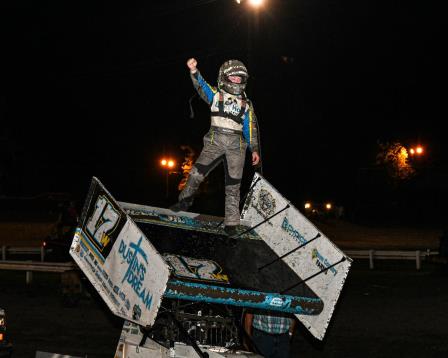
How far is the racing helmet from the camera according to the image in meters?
8.45

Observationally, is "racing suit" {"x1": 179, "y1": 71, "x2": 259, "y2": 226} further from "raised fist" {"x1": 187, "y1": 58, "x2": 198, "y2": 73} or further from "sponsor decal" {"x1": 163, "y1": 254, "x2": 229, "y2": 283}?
"sponsor decal" {"x1": 163, "y1": 254, "x2": 229, "y2": 283}

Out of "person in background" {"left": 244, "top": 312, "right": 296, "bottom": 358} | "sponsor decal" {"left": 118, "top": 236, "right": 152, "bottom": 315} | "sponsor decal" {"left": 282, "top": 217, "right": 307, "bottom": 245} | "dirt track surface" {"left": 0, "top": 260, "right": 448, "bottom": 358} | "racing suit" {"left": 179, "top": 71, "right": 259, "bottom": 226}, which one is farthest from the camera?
"dirt track surface" {"left": 0, "top": 260, "right": 448, "bottom": 358}

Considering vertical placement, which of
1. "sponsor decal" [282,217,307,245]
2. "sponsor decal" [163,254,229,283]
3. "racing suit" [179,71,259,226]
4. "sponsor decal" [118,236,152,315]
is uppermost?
"racing suit" [179,71,259,226]

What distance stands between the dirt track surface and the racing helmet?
15.3ft

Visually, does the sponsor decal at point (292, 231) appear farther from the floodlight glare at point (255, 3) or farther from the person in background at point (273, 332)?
the floodlight glare at point (255, 3)

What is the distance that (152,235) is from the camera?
7578 mm

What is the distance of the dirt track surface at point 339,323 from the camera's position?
38.5 feet

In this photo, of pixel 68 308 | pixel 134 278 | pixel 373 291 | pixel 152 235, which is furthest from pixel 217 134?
pixel 373 291

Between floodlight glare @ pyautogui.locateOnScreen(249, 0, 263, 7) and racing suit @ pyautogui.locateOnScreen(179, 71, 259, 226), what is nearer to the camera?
racing suit @ pyautogui.locateOnScreen(179, 71, 259, 226)

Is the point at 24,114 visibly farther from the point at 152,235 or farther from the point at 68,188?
the point at 152,235

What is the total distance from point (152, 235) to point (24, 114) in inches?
2142

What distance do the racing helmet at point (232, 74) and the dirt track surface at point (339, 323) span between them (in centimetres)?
467

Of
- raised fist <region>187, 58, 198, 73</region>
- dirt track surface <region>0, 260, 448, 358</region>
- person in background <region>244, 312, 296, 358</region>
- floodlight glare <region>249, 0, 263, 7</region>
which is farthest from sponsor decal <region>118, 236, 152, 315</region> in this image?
floodlight glare <region>249, 0, 263, 7</region>

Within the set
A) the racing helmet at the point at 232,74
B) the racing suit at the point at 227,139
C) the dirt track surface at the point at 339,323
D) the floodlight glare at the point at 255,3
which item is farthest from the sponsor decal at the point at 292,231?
the floodlight glare at the point at 255,3
